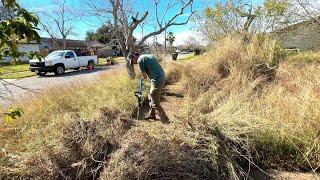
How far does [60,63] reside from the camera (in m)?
23.3

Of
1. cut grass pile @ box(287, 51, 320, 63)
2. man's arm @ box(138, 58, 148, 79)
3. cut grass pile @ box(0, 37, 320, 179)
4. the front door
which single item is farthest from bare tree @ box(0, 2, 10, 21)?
the front door

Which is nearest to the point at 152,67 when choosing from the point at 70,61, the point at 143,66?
the point at 143,66

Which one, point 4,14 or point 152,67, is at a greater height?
point 4,14

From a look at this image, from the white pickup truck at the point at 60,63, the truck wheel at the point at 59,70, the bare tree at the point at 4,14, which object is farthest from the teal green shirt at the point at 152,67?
the truck wheel at the point at 59,70

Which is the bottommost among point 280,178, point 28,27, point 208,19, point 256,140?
point 280,178

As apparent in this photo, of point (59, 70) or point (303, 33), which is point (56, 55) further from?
point (303, 33)

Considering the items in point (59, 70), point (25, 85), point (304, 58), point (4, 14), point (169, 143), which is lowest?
point (25, 85)

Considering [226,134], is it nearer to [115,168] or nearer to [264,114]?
[264,114]

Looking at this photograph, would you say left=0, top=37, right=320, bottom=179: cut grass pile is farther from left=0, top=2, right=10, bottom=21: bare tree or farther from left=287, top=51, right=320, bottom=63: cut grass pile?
left=287, top=51, right=320, bottom=63: cut grass pile

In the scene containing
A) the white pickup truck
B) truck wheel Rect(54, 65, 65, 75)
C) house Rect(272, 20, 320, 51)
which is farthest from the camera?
truck wheel Rect(54, 65, 65, 75)

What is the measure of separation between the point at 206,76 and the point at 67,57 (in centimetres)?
1570

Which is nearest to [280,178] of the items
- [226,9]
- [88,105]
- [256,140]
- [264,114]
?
[256,140]

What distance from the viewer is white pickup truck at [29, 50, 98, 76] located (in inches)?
871

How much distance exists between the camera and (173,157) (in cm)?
432
